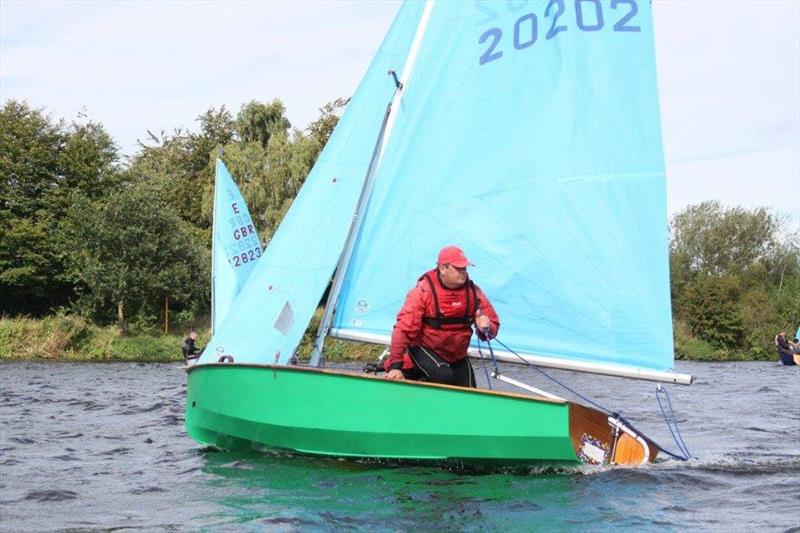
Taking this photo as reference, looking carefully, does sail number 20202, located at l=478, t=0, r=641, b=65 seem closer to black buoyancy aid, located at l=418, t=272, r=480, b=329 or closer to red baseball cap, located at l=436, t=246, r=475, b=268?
red baseball cap, located at l=436, t=246, r=475, b=268

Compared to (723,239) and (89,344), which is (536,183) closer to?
(89,344)

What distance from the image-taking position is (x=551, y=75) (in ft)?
27.1

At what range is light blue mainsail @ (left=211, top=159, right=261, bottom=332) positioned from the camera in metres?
20.1

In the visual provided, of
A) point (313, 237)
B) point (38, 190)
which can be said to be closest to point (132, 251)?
point (38, 190)

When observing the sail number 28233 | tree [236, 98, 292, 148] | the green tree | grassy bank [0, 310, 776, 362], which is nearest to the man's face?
the sail number 28233

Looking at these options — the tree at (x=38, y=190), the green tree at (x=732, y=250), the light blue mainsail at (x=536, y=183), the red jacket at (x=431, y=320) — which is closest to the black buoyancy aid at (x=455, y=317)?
the red jacket at (x=431, y=320)

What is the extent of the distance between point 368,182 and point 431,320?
1667mm

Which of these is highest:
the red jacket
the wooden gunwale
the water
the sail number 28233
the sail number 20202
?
the sail number 20202

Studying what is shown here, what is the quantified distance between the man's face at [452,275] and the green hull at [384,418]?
801 millimetres

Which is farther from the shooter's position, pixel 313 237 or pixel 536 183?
pixel 313 237

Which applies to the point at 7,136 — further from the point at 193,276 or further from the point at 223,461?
the point at 223,461

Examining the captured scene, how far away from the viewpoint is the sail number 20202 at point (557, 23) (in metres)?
8.06

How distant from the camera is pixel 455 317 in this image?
7691 millimetres

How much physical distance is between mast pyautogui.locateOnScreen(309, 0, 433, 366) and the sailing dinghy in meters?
0.02
